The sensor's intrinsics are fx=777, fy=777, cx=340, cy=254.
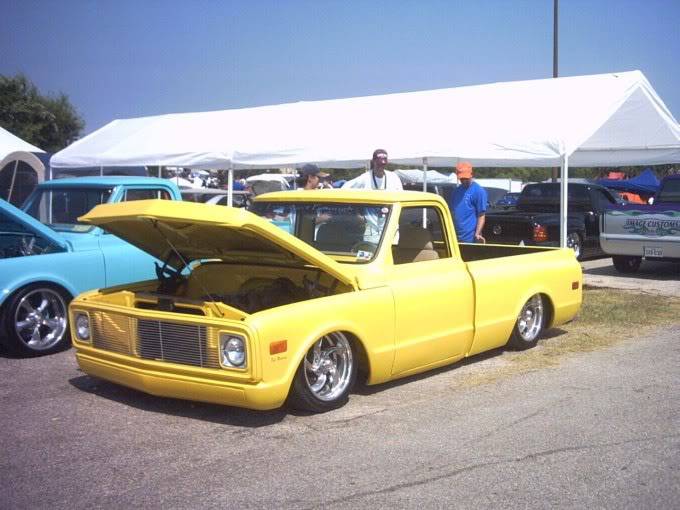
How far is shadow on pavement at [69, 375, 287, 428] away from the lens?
502 centimetres

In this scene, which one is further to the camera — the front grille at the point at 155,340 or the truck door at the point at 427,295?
the truck door at the point at 427,295

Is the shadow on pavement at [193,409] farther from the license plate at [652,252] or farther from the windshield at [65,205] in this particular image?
the license plate at [652,252]

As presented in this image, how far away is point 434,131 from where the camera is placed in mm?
12117

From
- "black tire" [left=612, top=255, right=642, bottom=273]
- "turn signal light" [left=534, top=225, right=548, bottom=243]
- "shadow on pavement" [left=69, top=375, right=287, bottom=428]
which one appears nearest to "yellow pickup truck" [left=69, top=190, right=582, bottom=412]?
"shadow on pavement" [left=69, top=375, right=287, bottom=428]

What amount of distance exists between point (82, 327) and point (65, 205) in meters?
3.36

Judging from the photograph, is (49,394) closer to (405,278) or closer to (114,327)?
(114,327)

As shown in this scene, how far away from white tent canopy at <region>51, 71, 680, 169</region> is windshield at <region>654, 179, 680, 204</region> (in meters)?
0.98

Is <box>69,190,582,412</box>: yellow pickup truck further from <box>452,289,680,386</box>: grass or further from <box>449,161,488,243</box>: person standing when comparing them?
<box>449,161,488,243</box>: person standing

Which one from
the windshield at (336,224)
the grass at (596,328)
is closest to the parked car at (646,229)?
the grass at (596,328)

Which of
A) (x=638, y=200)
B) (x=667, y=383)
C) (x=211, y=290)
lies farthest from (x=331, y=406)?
(x=638, y=200)

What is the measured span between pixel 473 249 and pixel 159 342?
4206 mm

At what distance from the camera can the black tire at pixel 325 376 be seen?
5.00 meters

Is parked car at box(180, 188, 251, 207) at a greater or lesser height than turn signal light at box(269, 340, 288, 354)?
greater

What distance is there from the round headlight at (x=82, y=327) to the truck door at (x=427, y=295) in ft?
7.16
